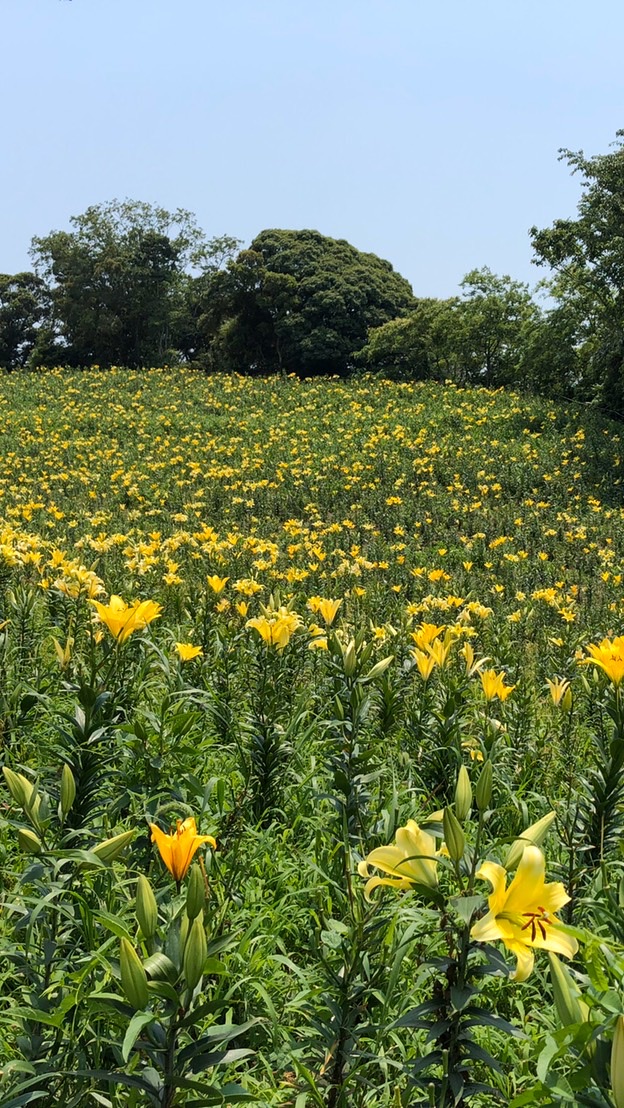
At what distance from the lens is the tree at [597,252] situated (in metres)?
11.7

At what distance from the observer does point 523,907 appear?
88 cm

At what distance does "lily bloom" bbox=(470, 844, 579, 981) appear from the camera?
33.6 inches

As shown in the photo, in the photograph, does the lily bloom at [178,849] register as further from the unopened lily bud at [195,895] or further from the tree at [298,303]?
the tree at [298,303]

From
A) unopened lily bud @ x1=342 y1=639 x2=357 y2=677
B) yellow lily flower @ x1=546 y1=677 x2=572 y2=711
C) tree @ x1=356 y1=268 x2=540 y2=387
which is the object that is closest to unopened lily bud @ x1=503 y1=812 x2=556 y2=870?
A: unopened lily bud @ x1=342 y1=639 x2=357 y2=677

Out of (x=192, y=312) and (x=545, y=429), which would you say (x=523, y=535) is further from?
(x=192, y=312)

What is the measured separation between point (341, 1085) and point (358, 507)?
7858 mm

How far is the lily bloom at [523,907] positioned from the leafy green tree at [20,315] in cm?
3759

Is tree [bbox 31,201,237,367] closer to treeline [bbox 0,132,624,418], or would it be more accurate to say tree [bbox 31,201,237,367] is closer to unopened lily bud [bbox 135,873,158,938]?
treeline [bbox 0,132,624,418]

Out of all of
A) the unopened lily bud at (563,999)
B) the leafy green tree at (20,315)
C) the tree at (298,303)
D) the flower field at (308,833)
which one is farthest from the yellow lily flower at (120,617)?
the leafy green tree at (20,315)

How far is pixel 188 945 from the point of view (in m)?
0.85

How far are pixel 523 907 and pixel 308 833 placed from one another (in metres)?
1.56

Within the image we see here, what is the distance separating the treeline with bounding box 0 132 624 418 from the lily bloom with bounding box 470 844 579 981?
41.2ft

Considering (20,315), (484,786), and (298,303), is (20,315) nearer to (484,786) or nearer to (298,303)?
(298,303)

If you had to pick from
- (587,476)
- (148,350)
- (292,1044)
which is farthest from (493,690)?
(148,350)
